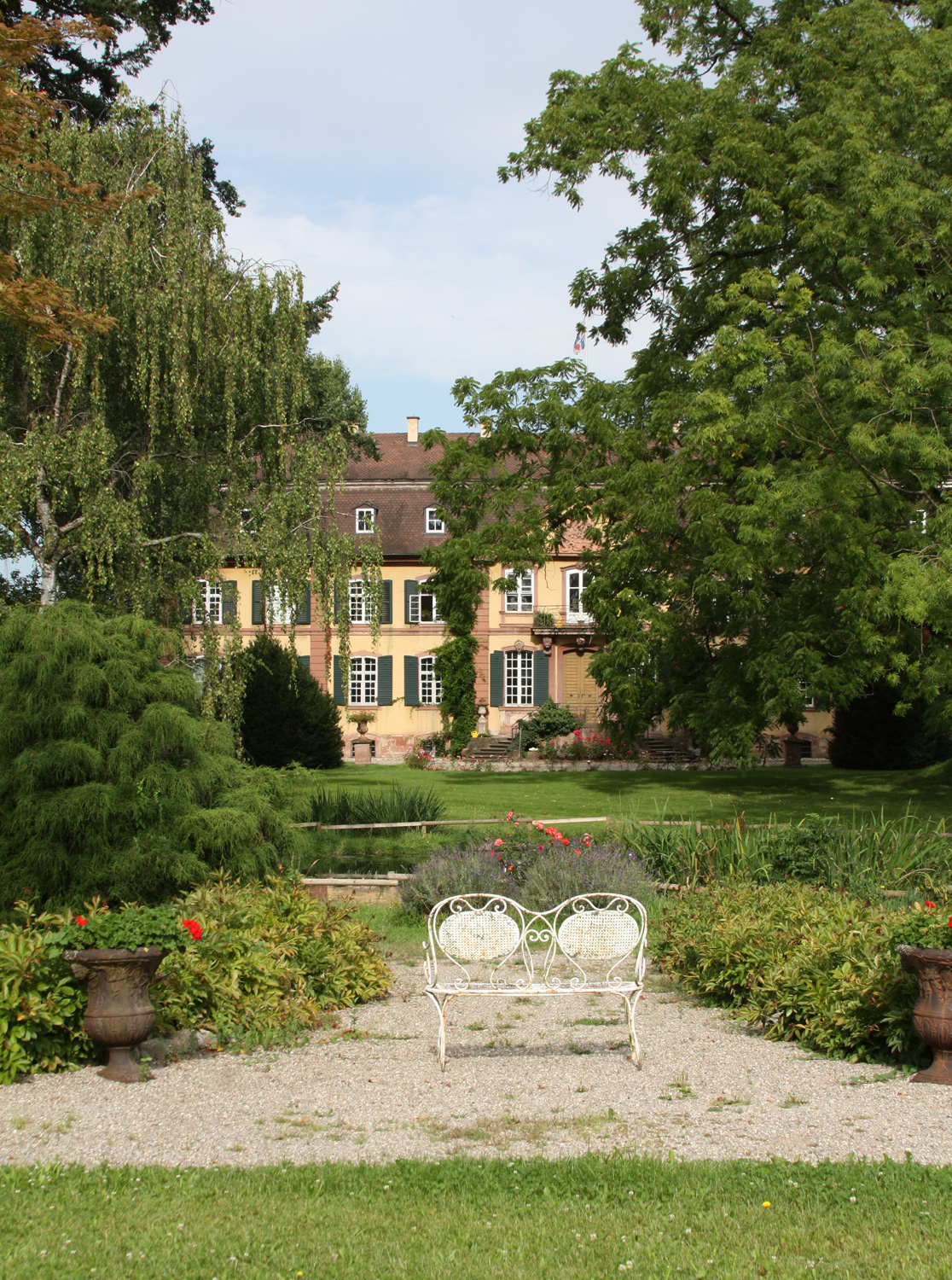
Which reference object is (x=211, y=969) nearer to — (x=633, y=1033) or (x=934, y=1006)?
(x=633, y=1033)

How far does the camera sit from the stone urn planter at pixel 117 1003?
5.43m

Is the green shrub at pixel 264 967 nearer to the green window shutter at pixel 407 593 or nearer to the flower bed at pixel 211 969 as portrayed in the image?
the flower bed at pixel 211 969

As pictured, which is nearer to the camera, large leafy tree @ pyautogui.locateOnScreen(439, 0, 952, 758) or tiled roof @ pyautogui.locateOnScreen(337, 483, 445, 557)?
large leafy tree @ pyautogui.locateOnScreen(439, 0, 952, 758)

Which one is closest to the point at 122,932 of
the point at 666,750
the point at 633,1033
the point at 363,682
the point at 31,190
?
the point at 633,1033

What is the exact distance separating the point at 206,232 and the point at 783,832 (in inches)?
365

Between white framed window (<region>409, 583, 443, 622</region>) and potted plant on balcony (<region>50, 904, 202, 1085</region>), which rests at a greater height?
white framed window (<region>409, 583, 443, 622</region>)

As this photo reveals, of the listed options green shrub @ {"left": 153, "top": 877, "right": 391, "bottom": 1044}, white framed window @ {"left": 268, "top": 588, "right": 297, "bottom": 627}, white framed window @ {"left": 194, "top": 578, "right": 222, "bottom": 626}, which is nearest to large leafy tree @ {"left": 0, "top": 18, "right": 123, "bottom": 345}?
white framed window @ {"left": 194, "top": 578, "right": 222, "bottom": 626}

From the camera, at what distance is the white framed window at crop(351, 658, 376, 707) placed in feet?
116

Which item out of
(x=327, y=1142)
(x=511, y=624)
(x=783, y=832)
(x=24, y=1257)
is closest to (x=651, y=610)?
(x=783, y=832)

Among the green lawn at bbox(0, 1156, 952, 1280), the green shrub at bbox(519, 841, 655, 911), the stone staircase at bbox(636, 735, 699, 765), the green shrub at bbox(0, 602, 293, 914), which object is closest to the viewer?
the green lawn at bbox(0, 1156, 952, 1280)

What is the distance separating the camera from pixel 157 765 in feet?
24.6

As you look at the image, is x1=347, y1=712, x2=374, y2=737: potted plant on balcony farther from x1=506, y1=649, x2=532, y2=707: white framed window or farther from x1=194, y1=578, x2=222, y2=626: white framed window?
x1=194, y1=578, x2=222, y2=626: white framed window

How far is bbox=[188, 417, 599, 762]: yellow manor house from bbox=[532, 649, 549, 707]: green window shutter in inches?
1.0

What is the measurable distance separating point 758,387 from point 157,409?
851 centimetres
